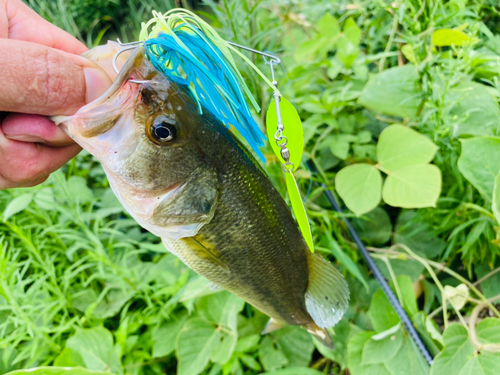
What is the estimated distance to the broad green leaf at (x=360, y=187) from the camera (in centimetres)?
93

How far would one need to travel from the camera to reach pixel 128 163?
0.49 meters

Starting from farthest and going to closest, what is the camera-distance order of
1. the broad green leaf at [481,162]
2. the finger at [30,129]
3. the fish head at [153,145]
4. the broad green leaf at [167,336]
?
the broad green leaf at [167,336]
the broad green leaf at [481,162]
the finger at [30,129]
the fish head at [153,145]

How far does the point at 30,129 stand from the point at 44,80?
0.11 metres

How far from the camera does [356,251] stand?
113 cm

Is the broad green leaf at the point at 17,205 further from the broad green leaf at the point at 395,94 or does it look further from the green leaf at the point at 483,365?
the green leaf at the point at 483,365

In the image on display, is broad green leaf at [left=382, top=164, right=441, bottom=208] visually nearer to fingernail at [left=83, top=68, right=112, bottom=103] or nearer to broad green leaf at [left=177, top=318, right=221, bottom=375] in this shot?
broad green leaf at [left=177, top=318, right=221, bottom=375]

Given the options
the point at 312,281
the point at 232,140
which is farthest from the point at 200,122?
the point at 312,281

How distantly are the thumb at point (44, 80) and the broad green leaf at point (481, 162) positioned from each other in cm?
83

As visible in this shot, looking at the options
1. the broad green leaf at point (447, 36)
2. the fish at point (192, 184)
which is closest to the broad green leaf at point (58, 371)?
the fish at point (192, 184)

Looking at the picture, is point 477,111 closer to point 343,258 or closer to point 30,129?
point 343,258

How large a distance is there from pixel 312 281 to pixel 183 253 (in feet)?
0.96

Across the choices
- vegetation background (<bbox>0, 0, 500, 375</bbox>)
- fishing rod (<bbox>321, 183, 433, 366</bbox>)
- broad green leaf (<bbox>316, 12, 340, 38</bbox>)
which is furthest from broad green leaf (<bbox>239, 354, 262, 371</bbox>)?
broad green leaf (<bbox>316, 12, 340, 38</bbox>)

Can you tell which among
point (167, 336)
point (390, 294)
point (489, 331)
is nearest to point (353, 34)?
point (390, 294)

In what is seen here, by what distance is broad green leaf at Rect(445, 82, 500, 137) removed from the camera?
3.14 ft
